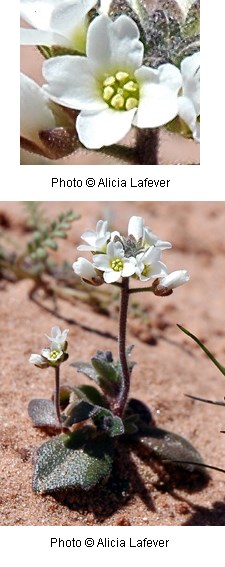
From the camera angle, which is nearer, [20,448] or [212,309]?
[20,448]

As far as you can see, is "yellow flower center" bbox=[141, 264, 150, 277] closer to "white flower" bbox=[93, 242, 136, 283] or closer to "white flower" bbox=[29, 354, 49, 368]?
"white flower" bbox=[93, 242, 136, 283]

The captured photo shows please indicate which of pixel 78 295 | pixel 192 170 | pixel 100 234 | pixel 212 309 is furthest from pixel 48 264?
pixel 100 234

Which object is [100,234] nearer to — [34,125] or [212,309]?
[34,125]

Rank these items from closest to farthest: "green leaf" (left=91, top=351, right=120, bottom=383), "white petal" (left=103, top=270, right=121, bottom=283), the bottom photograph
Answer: "white petal" (left=103, top=270, right=121, bottom=283)
the bottom photograph
"green leaf" (left=91, top=351, right=120, bottom=383)

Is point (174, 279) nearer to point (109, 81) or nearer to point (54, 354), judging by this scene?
point (54, 354)

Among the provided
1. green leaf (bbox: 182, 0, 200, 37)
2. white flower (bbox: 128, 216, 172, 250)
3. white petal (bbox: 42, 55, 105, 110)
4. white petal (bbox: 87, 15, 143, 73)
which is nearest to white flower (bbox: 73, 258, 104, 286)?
white flower (bbox: 128, 216, 172, 250)

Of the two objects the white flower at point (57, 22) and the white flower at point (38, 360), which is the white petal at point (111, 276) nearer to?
the white flower at point (38, 360)
